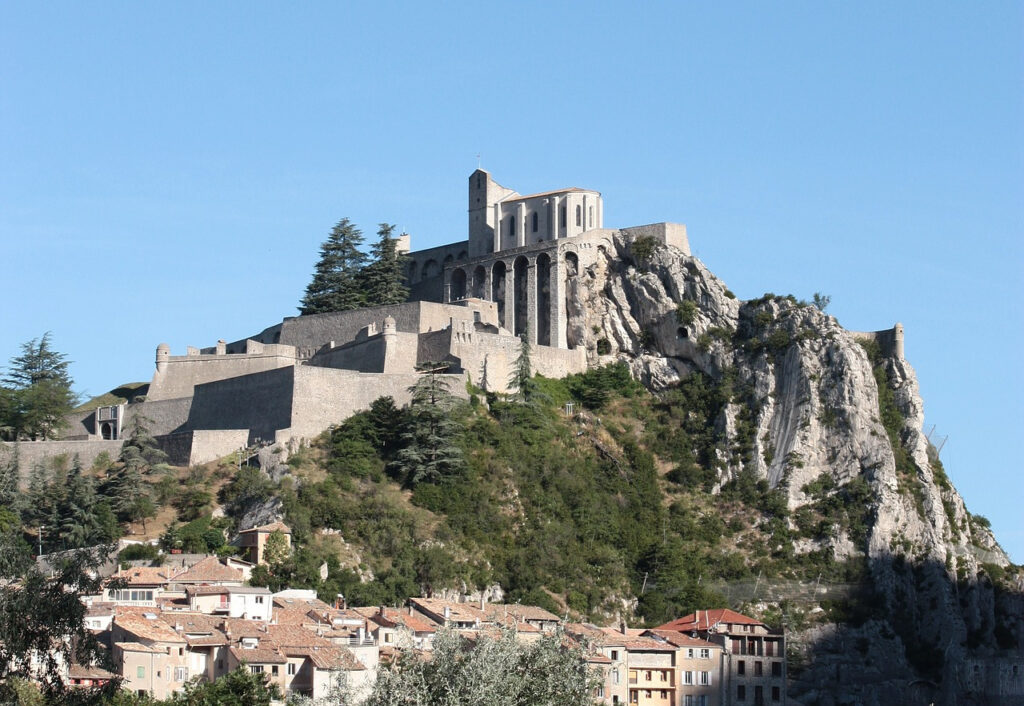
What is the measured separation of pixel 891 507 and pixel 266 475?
28.0 m

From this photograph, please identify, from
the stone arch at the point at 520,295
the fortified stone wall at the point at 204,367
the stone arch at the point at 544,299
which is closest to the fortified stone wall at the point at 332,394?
the fortified stone wall at the point at 204,367

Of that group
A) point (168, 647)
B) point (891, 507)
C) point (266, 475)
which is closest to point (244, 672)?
point (168, 647)

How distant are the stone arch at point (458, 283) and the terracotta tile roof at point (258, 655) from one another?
4419 cm

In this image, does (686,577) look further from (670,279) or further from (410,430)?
(670,279)

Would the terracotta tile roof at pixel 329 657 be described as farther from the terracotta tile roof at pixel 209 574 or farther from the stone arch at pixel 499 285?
the stone arch at pixel 499 285

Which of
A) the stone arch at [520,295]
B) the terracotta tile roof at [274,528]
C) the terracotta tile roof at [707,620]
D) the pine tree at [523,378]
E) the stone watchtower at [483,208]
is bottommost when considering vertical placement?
the terracotta tile roof at [707,620]

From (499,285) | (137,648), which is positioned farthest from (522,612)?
(499,285)

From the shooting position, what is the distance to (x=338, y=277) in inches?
4149

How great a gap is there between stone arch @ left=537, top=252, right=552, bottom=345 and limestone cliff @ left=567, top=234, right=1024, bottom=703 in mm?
1211

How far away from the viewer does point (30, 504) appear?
8025 centimetres

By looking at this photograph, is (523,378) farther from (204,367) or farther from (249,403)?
(204,367)

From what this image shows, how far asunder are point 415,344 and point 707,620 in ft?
84.7

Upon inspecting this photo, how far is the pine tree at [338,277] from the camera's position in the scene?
103438mm

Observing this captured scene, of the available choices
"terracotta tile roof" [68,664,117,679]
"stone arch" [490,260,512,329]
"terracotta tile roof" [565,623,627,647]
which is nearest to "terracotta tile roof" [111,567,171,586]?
"terracotta tile roof" [68,664,117,679]
